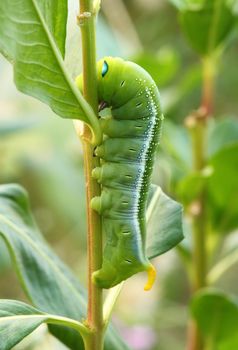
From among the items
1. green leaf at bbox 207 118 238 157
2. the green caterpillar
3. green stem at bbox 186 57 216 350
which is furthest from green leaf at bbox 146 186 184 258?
green leaf at bbox 207 118 238 157

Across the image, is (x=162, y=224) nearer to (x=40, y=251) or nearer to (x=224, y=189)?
(x=40, y=251)

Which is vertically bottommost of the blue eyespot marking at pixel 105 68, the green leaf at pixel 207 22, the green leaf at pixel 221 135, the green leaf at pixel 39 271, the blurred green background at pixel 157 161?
the blurred green background at pixel 157 161

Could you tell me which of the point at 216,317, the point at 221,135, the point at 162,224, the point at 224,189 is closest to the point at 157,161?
the point at 221,135

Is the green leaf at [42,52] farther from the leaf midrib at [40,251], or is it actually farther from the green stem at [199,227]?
the green stem at [199,227]

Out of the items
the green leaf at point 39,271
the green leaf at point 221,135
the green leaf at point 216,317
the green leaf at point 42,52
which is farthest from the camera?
the green leaf at point 221,135

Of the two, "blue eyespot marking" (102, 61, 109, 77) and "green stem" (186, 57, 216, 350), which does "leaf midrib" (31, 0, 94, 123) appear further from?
"green stem" (186, 57, 216, 350)

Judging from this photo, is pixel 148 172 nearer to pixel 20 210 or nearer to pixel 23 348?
pixel 20 210

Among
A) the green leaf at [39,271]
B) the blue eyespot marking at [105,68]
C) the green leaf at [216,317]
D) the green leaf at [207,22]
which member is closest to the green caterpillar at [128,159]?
A: the blue eyespot marking at [105,68]
